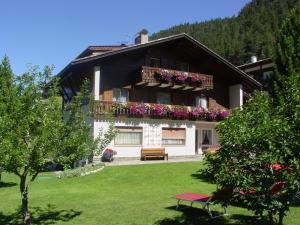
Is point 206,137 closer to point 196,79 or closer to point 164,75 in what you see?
point 196,79

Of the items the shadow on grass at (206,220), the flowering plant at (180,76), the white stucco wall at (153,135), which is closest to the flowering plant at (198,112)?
the white stucco wall at (153,135)

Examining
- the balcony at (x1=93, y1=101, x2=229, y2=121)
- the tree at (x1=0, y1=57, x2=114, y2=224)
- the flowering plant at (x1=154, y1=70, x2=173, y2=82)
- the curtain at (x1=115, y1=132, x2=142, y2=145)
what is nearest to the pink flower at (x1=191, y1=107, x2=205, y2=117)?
the balcony at (x1=93, y1=101, x2=229, y2=121)

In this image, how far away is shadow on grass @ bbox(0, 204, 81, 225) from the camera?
11.2 metres

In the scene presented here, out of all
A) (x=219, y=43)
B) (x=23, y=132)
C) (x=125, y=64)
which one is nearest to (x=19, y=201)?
(x=23, y=132)

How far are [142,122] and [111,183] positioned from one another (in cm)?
1055

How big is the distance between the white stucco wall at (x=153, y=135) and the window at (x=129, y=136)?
10.0 inches

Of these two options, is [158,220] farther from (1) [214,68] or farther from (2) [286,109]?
(1) [214,68]

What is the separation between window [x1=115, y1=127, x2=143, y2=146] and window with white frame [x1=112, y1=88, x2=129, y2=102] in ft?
7.65

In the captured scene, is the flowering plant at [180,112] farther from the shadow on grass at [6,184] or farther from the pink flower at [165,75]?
the shadow on grass at [6,184]

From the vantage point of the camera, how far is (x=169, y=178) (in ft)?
60.6

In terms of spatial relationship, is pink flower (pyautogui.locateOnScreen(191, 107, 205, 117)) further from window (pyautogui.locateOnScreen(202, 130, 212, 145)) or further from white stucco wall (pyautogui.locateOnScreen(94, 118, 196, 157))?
window (pyautogui.locateOnScreen(202, 130, 212, 145))

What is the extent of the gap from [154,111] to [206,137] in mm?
6405

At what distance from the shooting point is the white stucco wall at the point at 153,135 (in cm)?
2681

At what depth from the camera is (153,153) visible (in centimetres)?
2739
